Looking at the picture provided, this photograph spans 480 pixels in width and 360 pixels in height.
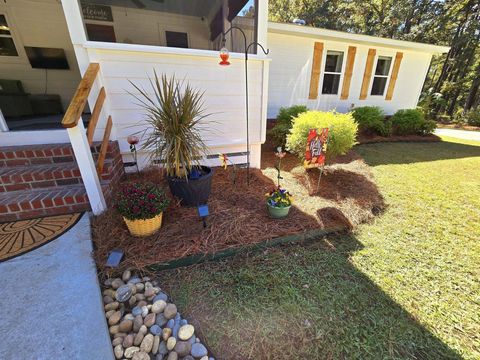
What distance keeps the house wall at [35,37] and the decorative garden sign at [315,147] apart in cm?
546

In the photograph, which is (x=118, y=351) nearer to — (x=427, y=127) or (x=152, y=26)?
(x=152, y=26)

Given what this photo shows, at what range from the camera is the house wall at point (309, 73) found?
253 inches

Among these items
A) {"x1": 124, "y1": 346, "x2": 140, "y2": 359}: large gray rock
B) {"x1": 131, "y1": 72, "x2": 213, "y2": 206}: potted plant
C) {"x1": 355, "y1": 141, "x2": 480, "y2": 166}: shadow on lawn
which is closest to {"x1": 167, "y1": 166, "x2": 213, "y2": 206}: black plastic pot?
{"x1": 131, "y1": 72, "x2": 213, "y2": 206}: potted plant

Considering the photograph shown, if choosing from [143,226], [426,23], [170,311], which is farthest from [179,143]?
[426,23]

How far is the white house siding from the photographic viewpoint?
255 cm

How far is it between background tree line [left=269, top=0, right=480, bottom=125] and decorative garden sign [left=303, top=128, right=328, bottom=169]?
14.1 m

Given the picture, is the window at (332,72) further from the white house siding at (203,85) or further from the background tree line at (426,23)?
the background tree line at (426,23)

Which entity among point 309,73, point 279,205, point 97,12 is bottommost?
point 279,205

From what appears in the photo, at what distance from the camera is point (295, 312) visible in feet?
4.88

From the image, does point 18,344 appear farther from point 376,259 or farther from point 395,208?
point 395,208

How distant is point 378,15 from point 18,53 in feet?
61.8

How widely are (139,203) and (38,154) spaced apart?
5.48 ft

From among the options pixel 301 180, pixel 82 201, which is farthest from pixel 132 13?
pixel 301 180

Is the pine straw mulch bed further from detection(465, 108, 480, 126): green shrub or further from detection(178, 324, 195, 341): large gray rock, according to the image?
detection(465, 108, 480, 126): green shrub
